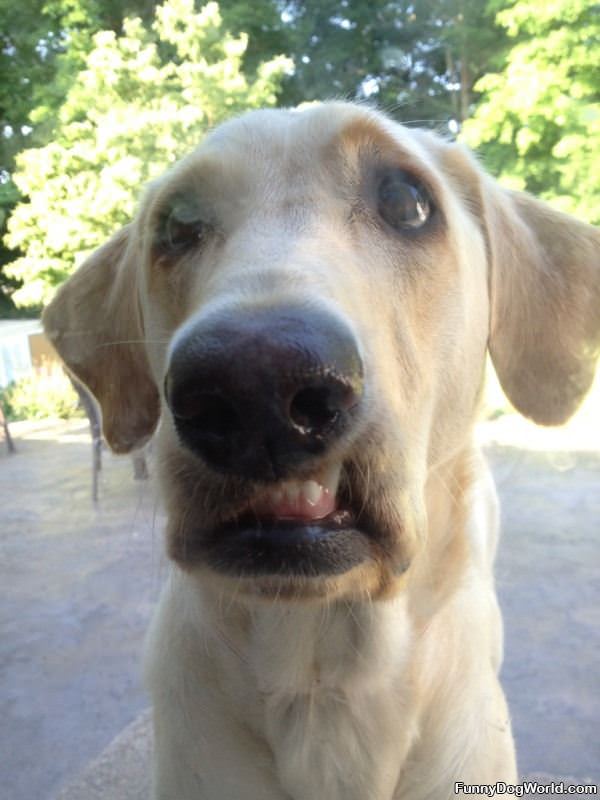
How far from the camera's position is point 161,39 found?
7.06 metres

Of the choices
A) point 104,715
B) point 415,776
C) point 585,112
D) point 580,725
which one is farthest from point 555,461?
point 415,776

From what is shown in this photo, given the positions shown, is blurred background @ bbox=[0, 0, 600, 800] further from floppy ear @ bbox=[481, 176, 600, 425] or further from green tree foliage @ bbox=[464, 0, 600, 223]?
floppy ear @ bbox=[481, 176, 600, 425]

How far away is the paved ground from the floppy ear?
2.74ft

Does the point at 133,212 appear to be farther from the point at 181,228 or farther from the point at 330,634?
the point at 330,634

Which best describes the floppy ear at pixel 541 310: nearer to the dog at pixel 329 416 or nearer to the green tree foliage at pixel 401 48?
the dog at pixel 329 416

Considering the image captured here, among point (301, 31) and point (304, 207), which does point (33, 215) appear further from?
point (304, 207)

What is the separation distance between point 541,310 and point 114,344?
98 centimetres

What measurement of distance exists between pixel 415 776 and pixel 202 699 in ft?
1.35

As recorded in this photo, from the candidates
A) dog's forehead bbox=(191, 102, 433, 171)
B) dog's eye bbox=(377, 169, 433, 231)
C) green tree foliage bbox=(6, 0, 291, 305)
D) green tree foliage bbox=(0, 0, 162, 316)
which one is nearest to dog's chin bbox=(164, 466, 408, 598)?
dog's eye bbox=(377, 169, 433, 231)

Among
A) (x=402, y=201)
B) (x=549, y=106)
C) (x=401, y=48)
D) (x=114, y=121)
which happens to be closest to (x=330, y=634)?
(x=402, y=201)

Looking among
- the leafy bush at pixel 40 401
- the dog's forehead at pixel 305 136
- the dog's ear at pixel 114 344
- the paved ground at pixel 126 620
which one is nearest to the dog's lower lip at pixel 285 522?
the paved ground at pixel 126 620

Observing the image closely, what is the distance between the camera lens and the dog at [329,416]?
878 mm

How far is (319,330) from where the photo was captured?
0.83m

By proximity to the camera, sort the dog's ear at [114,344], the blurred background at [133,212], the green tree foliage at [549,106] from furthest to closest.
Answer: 1. the green tree foliage at [549,106]
2. the blurred background at [133,212]
3. the dog's ear at [114,344]
